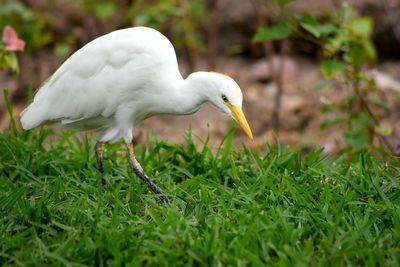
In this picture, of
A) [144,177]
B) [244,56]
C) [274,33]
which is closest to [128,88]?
[144,177]

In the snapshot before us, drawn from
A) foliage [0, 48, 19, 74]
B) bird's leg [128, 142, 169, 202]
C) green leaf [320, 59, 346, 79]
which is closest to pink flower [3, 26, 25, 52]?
foliage [0, 48, 19, 74]

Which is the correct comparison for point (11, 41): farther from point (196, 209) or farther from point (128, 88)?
point (196, 209)

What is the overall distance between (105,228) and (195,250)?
0.44 metres

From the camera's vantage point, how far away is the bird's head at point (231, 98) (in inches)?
140

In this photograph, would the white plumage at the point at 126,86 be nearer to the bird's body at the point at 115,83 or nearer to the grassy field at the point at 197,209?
the bird's body at the point at 115,83

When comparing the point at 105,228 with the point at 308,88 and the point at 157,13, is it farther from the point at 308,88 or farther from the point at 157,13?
the point at 308,88

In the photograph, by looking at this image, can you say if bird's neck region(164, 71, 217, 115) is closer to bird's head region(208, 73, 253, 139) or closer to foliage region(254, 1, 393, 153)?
bird's head region(208, 73, 253, 139)

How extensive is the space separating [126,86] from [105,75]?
133 millimetres

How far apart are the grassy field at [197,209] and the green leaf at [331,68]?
59cm

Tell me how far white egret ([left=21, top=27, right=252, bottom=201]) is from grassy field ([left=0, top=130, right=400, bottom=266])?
0.88 feet

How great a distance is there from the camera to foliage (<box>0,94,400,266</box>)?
9.91ft

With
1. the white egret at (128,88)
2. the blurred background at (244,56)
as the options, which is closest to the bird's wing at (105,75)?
the white egret at (128,88)

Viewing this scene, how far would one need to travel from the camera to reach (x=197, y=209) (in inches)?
139

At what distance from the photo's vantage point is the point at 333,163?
4.17 metres
